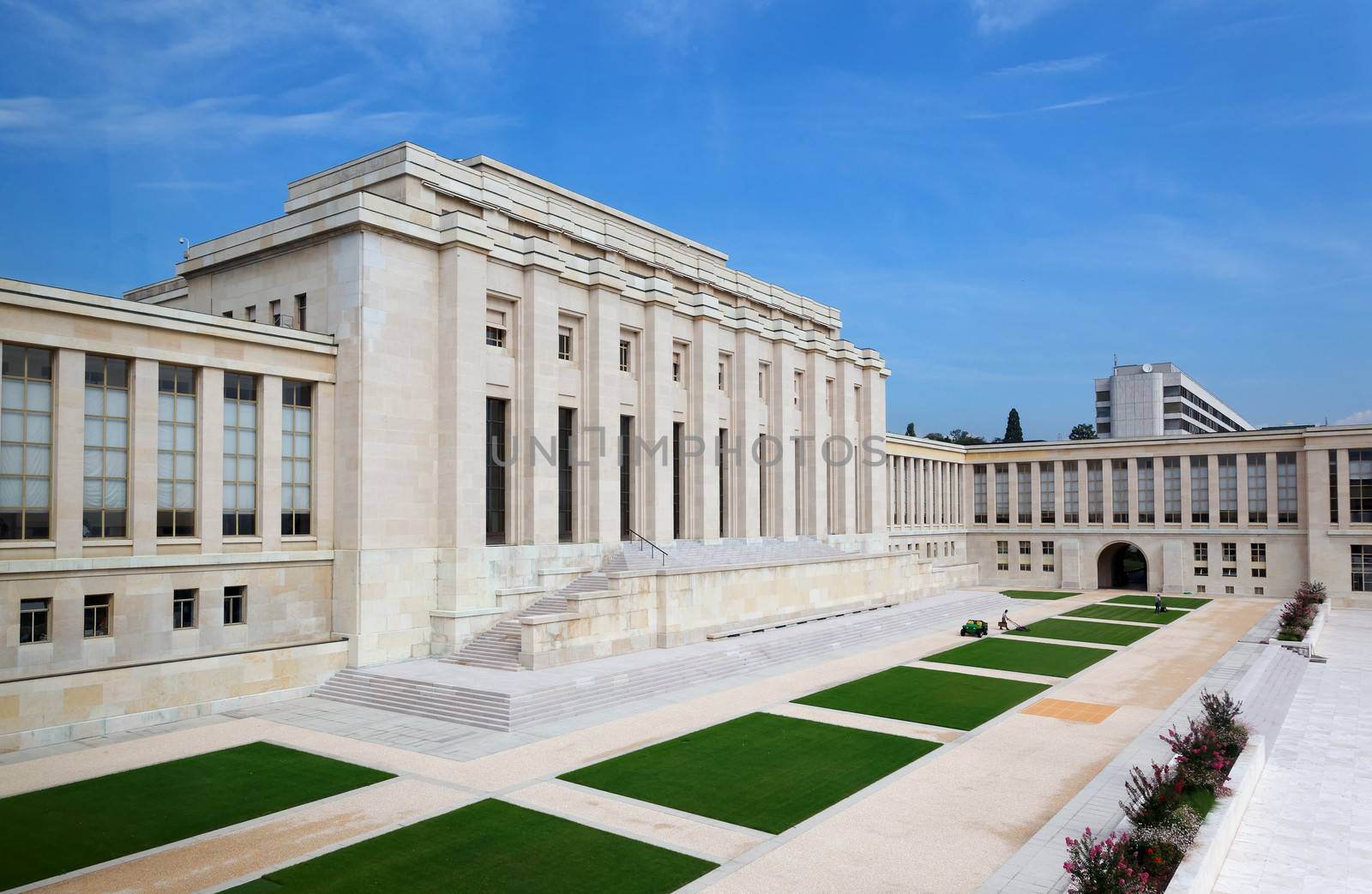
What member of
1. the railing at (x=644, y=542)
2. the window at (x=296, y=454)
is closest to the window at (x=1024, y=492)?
the railing at (x=644, y=542)

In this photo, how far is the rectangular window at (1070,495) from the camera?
7375 centimetres

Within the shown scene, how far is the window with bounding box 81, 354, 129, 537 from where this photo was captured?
2628cm

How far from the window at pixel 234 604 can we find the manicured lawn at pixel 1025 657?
83.6 ft

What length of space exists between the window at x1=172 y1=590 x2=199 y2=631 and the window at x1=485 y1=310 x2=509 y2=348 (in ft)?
45.8

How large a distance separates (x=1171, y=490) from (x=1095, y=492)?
5.47 m

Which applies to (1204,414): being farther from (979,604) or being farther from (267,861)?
(267,861)

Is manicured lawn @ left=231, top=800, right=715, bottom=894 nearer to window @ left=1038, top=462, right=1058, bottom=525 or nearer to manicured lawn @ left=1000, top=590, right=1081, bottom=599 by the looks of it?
manicured lawn @ left=1000, top=590, right=1081, bottom=599

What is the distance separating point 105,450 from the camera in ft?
87.7

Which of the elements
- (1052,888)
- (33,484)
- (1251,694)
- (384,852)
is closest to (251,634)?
(33,484)

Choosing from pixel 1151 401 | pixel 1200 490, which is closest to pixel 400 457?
pixel 1200 490

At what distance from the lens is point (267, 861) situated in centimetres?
1588

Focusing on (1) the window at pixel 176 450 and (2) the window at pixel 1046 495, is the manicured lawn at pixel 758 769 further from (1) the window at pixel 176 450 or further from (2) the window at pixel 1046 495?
(2) the window at pixel 1046 495

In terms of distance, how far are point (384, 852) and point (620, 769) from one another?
6.29 meters

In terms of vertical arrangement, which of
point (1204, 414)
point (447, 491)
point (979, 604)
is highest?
point (1204, 414)
